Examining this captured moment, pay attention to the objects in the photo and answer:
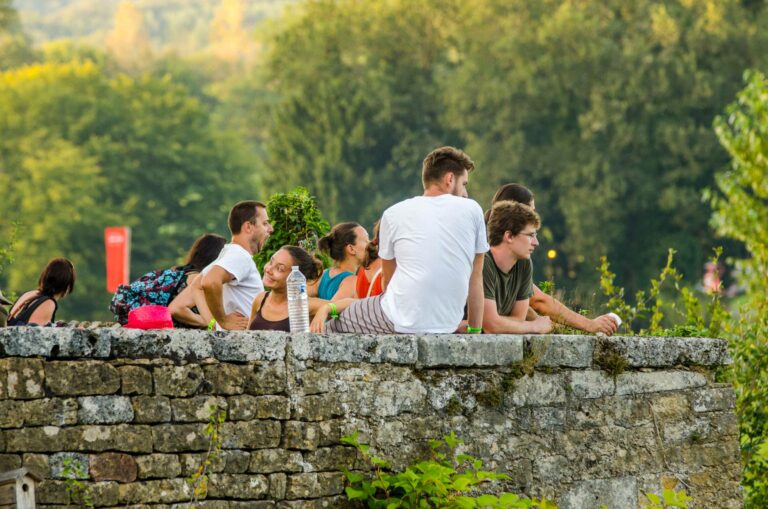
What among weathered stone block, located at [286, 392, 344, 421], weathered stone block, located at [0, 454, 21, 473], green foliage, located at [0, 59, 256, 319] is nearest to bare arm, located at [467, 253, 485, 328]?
weathered stone block, located at [286, 392, 344, 421]

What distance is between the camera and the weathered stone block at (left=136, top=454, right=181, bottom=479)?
22.7 feet

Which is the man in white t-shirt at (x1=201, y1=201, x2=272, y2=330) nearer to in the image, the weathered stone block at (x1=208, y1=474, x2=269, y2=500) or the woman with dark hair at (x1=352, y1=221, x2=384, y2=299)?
the woman with dark hair at (x1=352, y1=221, x2=384, y2=299)

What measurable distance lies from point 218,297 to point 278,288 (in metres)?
0.64

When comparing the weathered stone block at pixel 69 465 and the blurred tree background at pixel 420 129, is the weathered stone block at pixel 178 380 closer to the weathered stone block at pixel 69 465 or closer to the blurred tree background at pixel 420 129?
the weathered stone block at pixel 69 465

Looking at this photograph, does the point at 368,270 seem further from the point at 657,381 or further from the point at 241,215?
the point at 657,381

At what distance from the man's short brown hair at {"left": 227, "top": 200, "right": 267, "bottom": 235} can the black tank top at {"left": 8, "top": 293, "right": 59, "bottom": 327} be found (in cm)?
126

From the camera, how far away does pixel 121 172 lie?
187 feet

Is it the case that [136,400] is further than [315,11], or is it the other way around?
[315,11]

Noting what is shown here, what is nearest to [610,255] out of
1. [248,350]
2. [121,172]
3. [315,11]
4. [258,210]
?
[315,11]

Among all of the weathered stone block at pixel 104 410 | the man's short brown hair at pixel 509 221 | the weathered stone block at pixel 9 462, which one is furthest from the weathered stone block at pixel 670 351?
the weathered stone block at pixel 9 462

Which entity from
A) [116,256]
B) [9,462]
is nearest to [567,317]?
[9,462]

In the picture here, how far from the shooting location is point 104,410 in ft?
22.5

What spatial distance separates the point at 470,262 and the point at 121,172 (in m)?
49.7

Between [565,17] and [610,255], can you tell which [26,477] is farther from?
[565,17]
